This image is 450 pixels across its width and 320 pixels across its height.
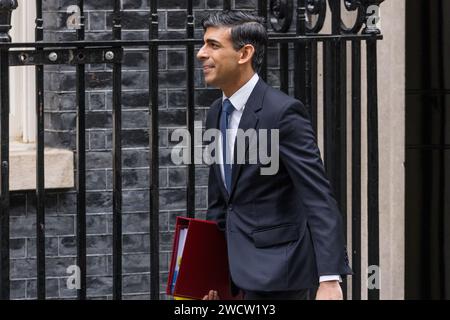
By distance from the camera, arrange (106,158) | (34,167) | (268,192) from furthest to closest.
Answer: (106,158), (34,167), (268,192)

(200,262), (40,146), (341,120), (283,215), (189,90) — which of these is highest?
(189,90)

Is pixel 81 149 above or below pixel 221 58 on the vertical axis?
below

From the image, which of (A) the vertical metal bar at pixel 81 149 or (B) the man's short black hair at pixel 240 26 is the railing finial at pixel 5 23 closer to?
(A) the vertical metal bar at pixel 81 149

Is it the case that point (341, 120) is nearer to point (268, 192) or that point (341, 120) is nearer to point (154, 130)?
point (154, 130)

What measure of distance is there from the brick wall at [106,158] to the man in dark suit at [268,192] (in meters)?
2.26

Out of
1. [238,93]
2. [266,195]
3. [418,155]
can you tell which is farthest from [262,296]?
[418,155]

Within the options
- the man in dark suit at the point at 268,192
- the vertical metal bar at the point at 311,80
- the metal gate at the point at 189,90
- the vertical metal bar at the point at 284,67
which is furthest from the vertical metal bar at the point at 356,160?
the man in dark suit at the point at 268,192

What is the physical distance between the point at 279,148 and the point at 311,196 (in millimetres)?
236

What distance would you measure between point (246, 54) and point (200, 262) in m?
0.88

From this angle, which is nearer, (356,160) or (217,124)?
(217,124)

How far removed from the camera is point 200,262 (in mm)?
5723

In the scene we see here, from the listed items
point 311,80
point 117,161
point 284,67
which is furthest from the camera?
point 311,80

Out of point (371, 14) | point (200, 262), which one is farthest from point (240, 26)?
point (371, 14)

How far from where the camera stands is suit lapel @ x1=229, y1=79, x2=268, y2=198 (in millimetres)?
5645
